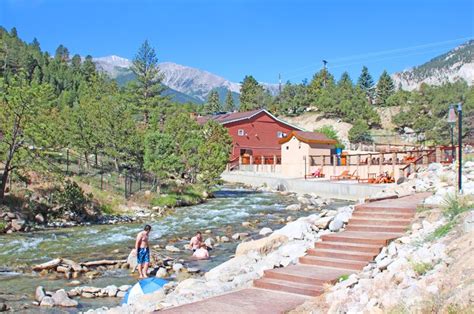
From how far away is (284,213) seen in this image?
2578cm

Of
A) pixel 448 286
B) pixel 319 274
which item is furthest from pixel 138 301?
pixel 448 286

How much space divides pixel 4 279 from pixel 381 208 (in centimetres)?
952

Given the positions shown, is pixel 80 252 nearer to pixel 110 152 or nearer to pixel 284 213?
pixel 284 213

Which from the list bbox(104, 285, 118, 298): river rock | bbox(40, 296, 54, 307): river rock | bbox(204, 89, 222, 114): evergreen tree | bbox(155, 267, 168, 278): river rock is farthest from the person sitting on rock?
bbox(204, 89, 222, 114): evergreen tree

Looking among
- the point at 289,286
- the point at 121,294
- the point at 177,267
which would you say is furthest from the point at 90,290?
the point at 289,286

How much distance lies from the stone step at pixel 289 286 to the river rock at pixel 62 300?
442 centimetres

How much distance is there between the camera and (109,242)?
702 inches

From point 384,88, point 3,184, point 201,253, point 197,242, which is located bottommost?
point 201,253

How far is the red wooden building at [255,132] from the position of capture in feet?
184

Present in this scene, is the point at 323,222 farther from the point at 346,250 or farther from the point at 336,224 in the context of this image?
the point at 346,250

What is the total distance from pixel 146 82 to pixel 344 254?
5278 centimetres

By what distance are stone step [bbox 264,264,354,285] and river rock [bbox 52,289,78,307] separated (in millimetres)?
4561

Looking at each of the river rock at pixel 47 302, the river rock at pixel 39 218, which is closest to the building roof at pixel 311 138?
the river rock at pixel 39 218

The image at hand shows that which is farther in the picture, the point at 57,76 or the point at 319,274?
the point at 57,76
